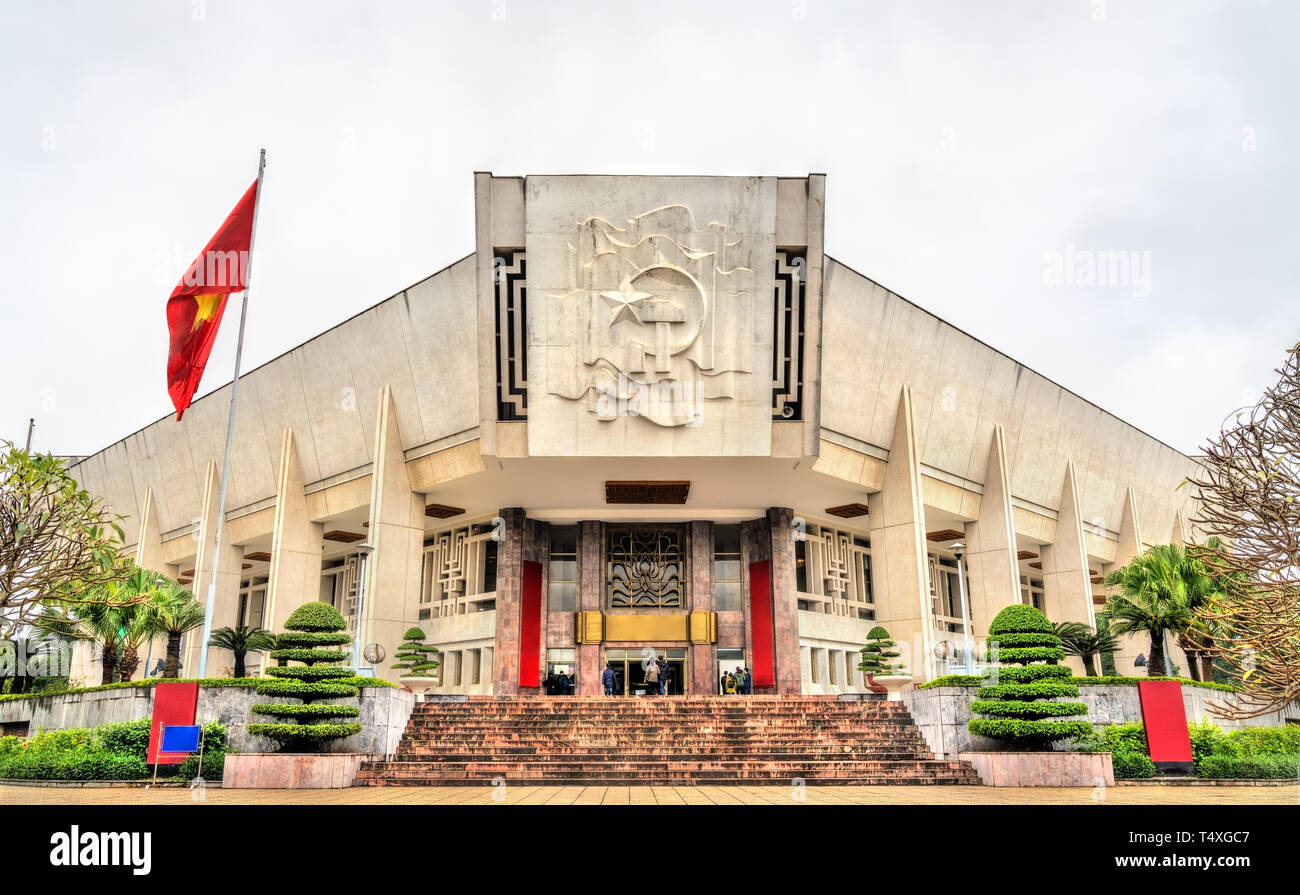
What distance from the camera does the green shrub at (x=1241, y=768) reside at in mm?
17453

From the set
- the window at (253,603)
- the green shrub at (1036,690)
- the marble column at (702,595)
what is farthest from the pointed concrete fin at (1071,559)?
the window at (253,603)

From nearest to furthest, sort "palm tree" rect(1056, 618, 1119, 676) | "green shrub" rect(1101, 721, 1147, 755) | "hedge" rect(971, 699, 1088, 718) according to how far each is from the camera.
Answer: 1. "hedge" rect(971, 699, 1088, 718)
2. "green shrub" rect(1101, 721, 1147, 755)
3. "palm tree" rect(1056, 618, 1119, 676)

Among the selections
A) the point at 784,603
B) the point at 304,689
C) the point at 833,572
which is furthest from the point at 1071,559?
the point at 304,689

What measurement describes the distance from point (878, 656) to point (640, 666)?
25.2ft

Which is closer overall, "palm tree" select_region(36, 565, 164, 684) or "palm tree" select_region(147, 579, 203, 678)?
"palm tree" select_region(36, 565, 164, 684)

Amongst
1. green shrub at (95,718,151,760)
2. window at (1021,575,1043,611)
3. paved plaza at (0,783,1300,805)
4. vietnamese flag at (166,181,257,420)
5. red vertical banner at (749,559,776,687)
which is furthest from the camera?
window at (1021,575,1043,611)

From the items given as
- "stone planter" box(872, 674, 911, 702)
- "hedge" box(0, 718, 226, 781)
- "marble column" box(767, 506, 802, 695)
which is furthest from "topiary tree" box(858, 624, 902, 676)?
→ "hedge" box(0, 718, 226, 781)

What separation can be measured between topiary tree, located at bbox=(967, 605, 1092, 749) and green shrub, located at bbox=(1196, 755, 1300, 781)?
153 inches

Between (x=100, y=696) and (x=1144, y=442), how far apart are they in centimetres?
3448

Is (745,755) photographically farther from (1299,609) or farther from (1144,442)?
(1144,442)

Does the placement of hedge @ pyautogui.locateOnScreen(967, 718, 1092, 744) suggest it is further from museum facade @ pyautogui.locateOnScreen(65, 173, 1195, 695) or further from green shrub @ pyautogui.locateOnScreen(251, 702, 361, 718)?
green shrub @ pyautogui.locateOnScreen(251, 702, 361, 718)

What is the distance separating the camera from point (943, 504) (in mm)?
28578

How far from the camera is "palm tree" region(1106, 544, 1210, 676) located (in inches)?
867
